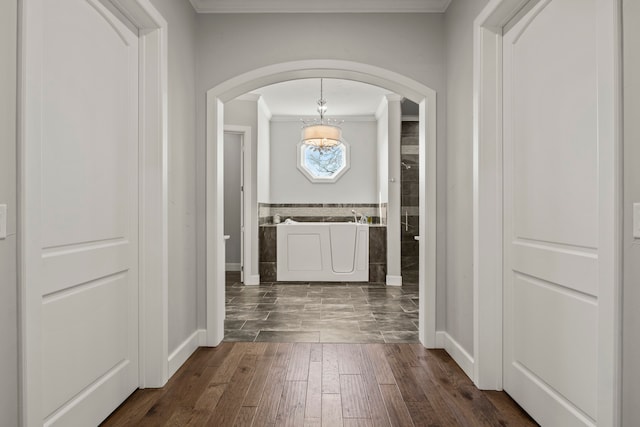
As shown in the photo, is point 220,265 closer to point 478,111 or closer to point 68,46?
point 68,46

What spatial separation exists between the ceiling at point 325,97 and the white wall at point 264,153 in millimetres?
141

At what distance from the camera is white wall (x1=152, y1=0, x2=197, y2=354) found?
2777mm

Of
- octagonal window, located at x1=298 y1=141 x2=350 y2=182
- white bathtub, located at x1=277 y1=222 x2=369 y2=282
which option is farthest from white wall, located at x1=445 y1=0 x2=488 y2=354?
A: octagonal window, located at x1=298 y1=141 x2=350 y2=182

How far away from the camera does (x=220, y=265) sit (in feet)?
11.2

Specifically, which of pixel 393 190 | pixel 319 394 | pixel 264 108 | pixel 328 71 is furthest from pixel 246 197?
pixel 319 394

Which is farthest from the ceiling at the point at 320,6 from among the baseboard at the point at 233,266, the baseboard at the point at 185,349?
the baseboard at the point at 233,266

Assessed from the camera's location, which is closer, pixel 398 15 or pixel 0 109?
pixel 0 109

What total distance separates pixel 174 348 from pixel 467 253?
6.62ft

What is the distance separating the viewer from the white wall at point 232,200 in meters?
7.55

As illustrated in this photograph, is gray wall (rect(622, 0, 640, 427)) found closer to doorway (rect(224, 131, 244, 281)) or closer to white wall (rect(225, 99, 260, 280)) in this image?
white wall (rect(225, 99, 260, 280))

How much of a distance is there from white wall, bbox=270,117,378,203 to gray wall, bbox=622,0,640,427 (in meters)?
6.12

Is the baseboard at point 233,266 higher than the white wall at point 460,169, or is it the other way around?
the white wall at point 460,169

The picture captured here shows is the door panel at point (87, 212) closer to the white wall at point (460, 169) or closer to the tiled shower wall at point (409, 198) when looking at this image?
the white wall at point (460, 169)

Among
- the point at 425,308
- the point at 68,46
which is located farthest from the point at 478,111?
the point at 68,46
